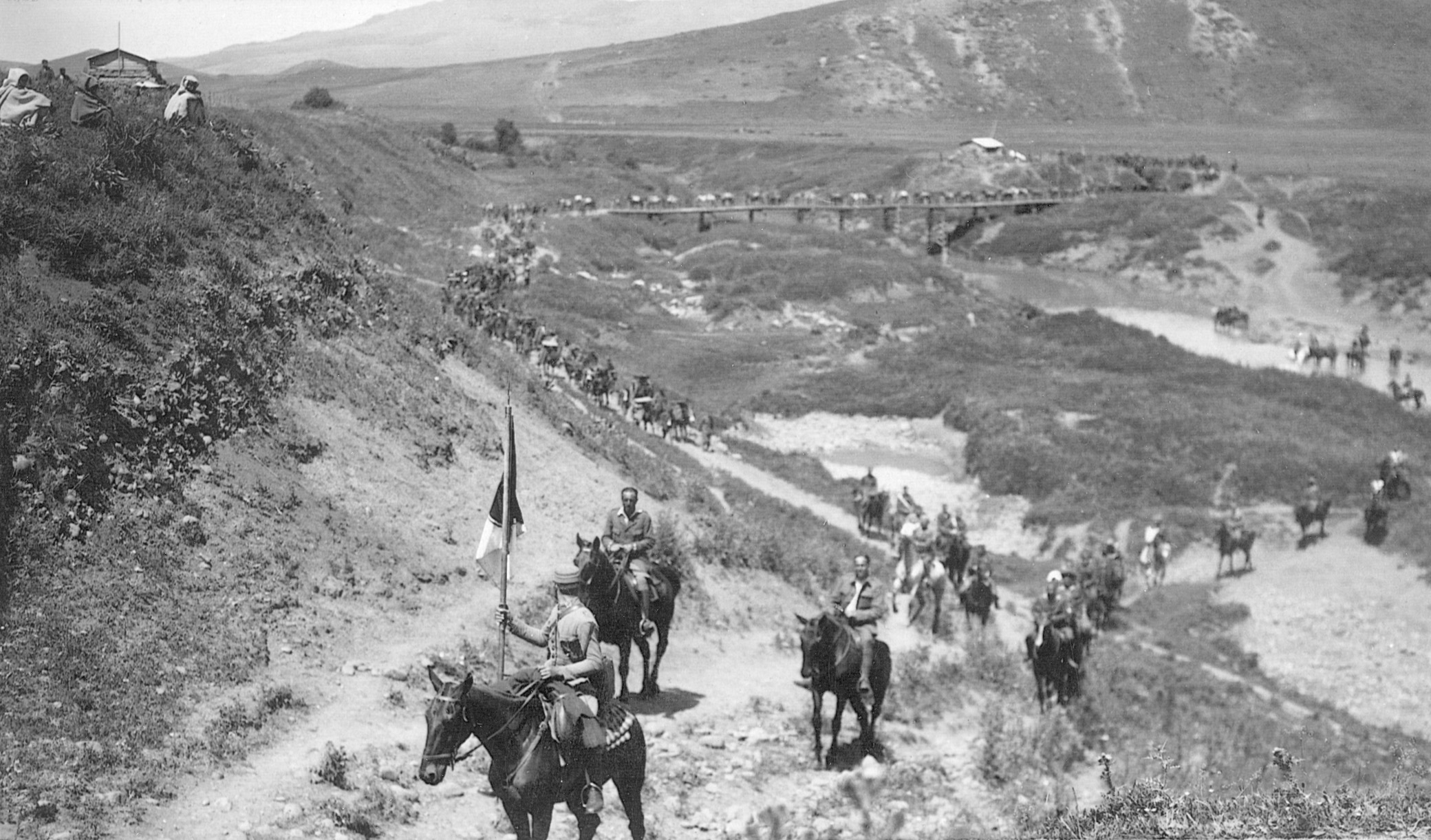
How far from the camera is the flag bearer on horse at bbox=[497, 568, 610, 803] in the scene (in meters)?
11.6

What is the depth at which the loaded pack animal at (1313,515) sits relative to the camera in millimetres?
34625

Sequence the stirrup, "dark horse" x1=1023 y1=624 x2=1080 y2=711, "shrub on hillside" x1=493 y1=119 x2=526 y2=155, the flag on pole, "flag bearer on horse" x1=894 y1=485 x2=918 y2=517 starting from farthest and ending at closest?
"shrub on hillside" x1=493 y1=119 x2=526 y2=155 < "flag bearer on horse" x1=894 y1=485 x2=918 y2=517 < "dark horse" x1=1023 y1=624 x2=1080 y2=711 < the flag on pole < the stirrup

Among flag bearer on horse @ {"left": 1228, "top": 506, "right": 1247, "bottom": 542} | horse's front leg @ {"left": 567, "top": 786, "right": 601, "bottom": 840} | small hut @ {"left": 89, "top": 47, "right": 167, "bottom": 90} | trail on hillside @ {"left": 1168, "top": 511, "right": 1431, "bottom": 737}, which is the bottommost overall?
trail on hillside @ {"left": 1168, "top": 511, "right": 1431, "bottom": 737}

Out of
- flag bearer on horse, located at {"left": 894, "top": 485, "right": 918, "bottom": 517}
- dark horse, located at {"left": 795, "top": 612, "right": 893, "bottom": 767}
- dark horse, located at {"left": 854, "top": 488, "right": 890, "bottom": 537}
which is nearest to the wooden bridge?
dark horse, located at {"left": 854, "top": 488, "right": 890, "bottom": 537}

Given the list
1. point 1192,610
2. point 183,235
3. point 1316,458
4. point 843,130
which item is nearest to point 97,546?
point 183,235

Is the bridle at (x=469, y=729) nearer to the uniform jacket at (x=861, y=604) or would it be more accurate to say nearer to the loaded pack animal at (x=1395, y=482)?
the uniform jacket at (x=861, y=604)

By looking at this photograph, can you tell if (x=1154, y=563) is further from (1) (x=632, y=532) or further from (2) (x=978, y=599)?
(1) (x=632, y=532)

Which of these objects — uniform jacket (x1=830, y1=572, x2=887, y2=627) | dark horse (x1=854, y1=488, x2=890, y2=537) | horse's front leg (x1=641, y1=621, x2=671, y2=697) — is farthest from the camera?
dark horse (x1=854, y1=488, x2=890, y2=537)

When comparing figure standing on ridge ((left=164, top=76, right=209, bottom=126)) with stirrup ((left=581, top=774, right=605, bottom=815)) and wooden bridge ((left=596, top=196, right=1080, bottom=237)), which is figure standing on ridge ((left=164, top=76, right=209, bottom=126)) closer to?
stirrup ((left=581, top=774, right=605, bottom=815))

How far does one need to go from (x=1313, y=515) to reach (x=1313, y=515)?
0.02m

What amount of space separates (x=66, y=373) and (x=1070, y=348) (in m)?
47.5

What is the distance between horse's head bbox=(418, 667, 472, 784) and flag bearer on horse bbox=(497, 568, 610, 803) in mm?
932

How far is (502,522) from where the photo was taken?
537 inches

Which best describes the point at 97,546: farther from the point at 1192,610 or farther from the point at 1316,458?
the point at 1316,458
